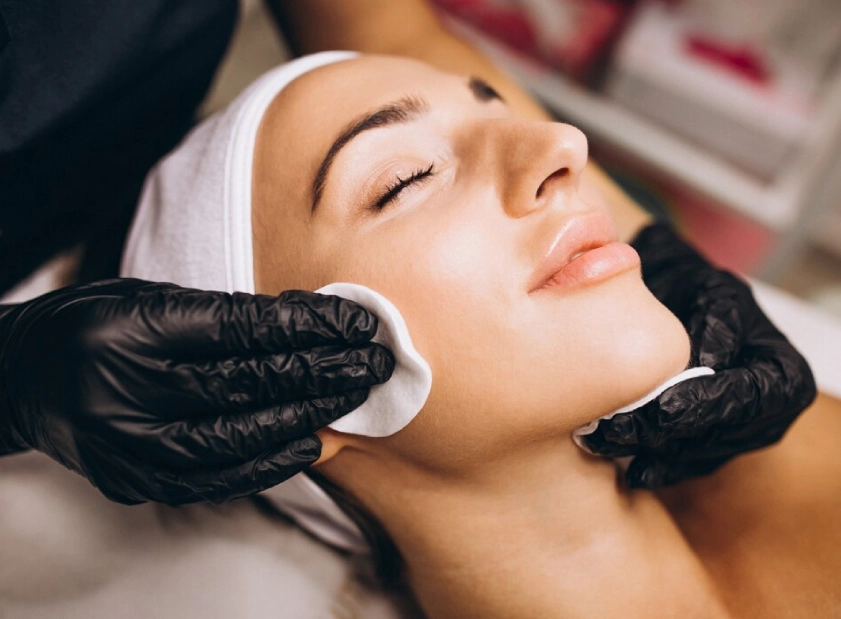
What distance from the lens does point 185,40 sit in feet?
3.54

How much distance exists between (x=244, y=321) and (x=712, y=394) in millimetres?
631

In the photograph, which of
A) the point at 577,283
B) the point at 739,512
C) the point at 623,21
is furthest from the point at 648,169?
the point at 577,283

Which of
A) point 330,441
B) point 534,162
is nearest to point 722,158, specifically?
point 534,162

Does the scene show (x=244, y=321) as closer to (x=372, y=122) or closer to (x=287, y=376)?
(x=287, y=376)

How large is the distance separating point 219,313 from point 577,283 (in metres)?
0.42

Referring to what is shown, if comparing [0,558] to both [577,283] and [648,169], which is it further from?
[648,169]

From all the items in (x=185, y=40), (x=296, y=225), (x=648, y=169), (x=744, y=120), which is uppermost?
(x=185, y=40)

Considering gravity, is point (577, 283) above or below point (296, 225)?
below

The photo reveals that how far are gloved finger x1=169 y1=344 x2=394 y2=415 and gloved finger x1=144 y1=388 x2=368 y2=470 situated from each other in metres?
0.01

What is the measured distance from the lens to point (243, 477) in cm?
75

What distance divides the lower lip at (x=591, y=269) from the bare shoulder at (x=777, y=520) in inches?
20.5

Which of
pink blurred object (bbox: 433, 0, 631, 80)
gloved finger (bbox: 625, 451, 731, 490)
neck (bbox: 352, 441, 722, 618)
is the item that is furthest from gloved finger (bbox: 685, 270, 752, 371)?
pink blurred object (bbox: 433, 0, 631, 80)

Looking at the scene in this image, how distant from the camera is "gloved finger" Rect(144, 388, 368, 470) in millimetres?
695

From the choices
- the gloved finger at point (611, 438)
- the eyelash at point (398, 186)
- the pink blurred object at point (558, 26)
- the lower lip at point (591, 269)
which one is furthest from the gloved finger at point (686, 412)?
the pink blurred object at point (558, 26)
